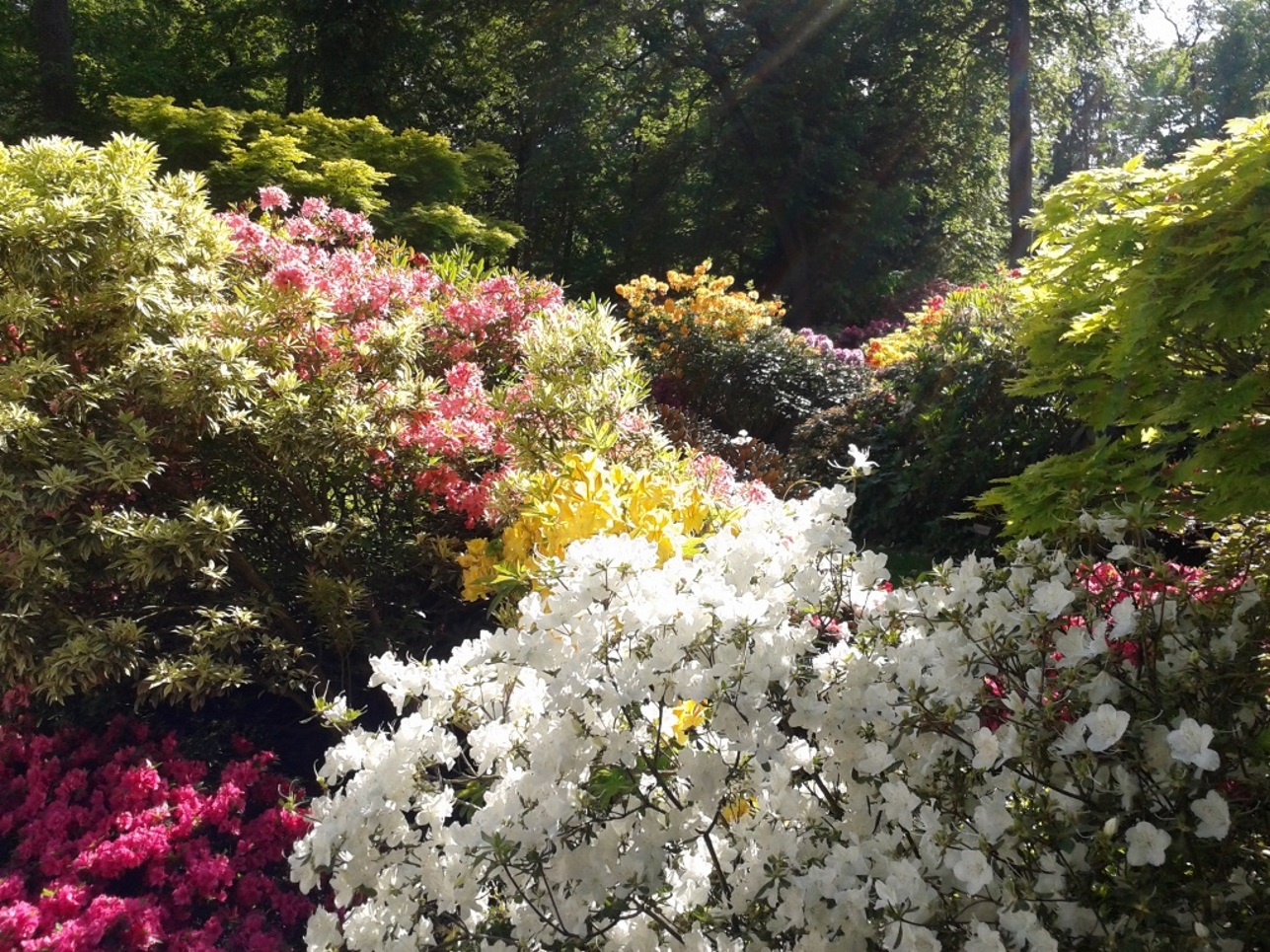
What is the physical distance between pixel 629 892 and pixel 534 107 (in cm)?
1720

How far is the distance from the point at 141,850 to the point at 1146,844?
2.56 metres

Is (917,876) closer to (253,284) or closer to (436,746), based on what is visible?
(436,746)

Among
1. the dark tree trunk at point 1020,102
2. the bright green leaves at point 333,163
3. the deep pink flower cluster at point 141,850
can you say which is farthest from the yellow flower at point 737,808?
the dark tree trunk at point 1020,102

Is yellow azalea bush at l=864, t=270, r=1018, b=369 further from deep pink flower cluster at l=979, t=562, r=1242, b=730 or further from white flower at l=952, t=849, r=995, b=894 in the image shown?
white flower at l=952, t=849, r=995, b=894

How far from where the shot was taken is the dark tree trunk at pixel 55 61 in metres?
13.4

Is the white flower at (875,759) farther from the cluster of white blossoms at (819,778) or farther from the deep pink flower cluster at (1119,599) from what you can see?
the deep pink flower cluster at (1119,599)

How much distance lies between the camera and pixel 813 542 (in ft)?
6.71

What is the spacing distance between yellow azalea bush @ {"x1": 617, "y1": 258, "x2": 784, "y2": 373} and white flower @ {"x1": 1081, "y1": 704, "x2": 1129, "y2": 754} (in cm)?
820

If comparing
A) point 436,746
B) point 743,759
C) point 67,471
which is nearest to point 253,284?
point 67,471

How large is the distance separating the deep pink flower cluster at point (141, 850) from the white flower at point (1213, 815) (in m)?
2.02

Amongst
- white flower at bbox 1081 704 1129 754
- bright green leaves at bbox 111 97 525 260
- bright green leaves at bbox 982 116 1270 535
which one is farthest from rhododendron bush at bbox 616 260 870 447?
white flower at bbox 1081 704 1129 754

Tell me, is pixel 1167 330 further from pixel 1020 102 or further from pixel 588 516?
pixel 1020 102

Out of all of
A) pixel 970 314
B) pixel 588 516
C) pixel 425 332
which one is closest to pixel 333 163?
pixel 425 332

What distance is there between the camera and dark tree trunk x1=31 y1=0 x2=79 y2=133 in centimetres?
1341
